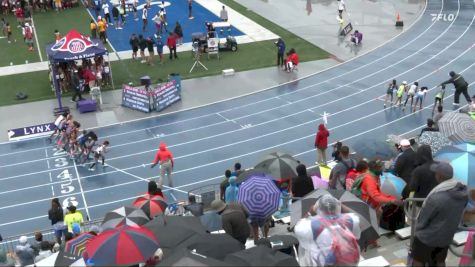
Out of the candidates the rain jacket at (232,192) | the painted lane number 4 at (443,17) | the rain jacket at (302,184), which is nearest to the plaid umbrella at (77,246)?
the rain jacket at (232,192)

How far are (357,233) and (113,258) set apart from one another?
319 centimetres

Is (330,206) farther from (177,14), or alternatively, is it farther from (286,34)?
(177,14)

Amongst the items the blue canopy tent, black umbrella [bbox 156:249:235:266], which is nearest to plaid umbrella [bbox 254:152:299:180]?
Answer: black umbrella [bbox 156:249:235:266]

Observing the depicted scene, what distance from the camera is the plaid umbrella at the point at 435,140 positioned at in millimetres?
12695

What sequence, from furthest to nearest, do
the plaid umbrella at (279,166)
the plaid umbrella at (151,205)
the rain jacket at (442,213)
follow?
1. the plaid umbrella at (279,166)
2. the plaid umbrella at (151,205)
3. the rain jacket at (442,213)

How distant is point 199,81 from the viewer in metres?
27.3

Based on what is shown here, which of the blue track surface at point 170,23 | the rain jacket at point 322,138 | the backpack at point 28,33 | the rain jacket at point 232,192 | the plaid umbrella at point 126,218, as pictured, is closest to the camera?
the plaid umbrella at point 126,218

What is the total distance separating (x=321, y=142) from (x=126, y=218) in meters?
9.05

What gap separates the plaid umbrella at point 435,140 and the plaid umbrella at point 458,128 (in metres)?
0.29

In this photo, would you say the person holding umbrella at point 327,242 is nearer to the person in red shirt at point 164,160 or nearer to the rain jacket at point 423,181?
the rain jacket at point 423,181

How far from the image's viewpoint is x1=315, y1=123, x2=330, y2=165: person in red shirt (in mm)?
18469

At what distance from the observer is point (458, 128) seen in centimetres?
1322

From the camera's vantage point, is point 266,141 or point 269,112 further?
point 269,112

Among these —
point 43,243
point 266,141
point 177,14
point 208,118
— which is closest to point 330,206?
point 43,243
